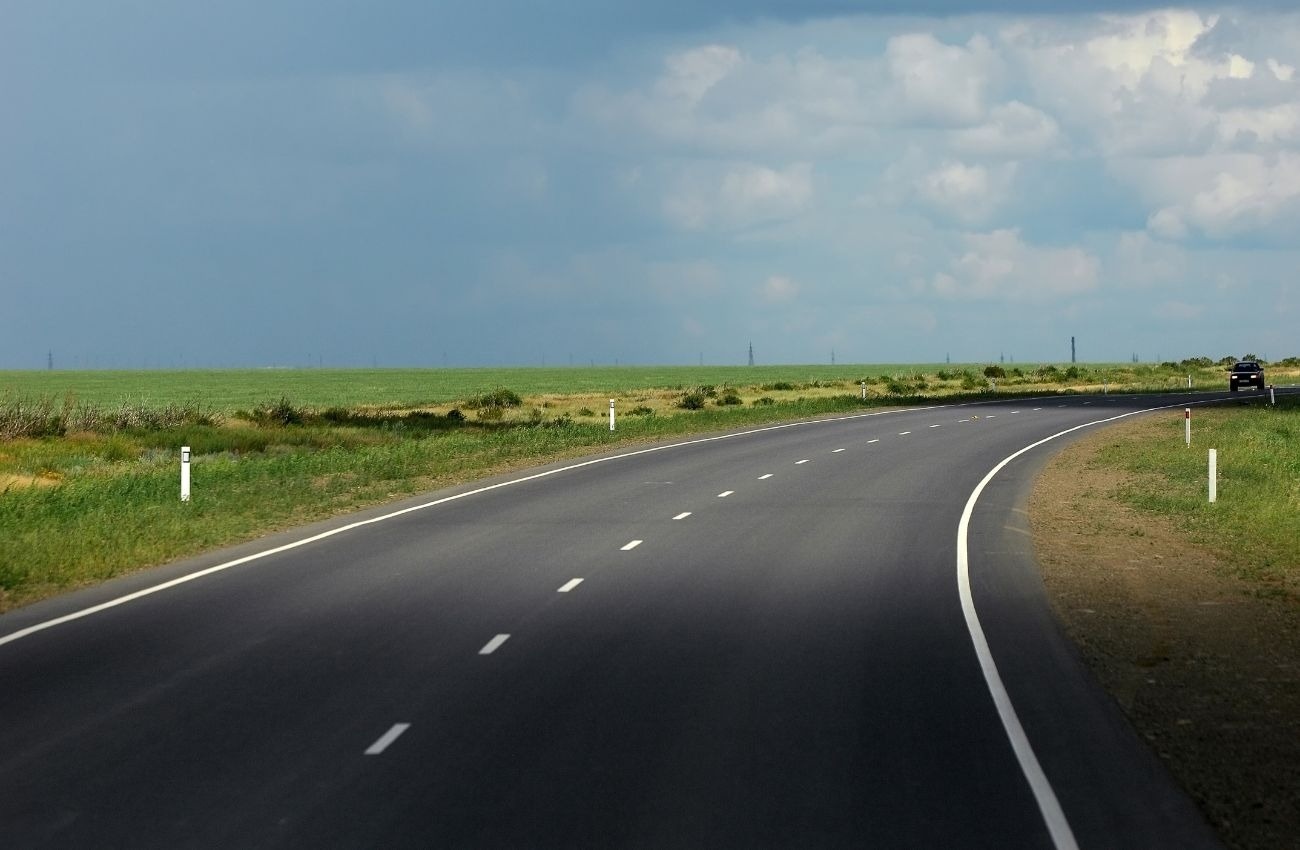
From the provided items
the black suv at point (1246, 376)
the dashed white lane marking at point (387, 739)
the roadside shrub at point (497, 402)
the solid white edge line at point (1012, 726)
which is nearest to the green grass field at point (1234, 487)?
the solid white edge line at point (1012, 726)

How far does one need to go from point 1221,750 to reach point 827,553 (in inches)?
352

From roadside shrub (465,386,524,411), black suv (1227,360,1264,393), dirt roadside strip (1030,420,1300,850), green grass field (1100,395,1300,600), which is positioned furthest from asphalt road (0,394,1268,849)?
black suv (1227,360,1264,393)

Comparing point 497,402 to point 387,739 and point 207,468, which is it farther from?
point 387,739

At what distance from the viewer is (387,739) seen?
8977mm

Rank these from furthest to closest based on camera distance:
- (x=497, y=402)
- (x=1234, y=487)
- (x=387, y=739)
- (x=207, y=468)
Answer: (x=497, y=402), (x=207, y=468), (x=1234, y=487), (x=387, y=739)

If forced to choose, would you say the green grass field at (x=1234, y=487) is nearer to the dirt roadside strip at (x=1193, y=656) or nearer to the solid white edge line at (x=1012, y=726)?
the dirt roadside strip at (x=1193, y=656)

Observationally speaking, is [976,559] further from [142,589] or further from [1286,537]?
[142,589]

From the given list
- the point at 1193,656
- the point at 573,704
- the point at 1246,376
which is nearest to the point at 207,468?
the point at 573,704

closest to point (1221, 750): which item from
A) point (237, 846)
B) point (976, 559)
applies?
point (237, 846)

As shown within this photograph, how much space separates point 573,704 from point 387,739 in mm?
1464

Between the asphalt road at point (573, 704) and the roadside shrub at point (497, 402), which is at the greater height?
the roadside shrub at point (497, 402)

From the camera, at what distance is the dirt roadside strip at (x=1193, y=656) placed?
8156 millimetres

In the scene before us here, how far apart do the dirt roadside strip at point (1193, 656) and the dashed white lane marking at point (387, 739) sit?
15.5ft

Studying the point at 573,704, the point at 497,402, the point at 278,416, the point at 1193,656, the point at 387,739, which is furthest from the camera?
the point at 497,402
